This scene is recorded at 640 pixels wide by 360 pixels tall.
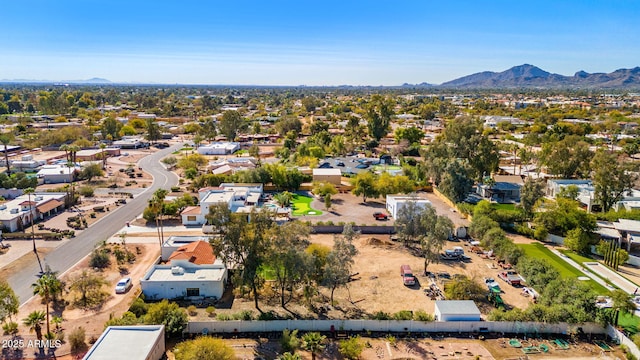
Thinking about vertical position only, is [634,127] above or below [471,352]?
above

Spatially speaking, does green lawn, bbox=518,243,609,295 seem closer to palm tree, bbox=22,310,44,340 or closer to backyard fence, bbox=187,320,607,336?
backyard fence, bbox=187,320,607,336

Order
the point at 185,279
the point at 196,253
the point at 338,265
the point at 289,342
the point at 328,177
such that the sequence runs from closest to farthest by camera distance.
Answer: the point at 289,342
the point at 338,265
the point at 185,279
the point at 196,253
the point at 328,177

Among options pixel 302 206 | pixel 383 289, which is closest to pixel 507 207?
pixel 302 206

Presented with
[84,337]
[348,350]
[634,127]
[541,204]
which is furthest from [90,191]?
[634,127]

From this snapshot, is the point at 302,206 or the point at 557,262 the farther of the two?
the point at 302,206

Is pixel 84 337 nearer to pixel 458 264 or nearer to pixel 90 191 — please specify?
pixel 458 264

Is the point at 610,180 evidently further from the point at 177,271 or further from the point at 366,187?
the point at 177,271

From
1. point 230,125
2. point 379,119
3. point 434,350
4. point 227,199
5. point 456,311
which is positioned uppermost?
point 379,119

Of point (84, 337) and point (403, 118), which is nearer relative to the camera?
point (84, 337)
